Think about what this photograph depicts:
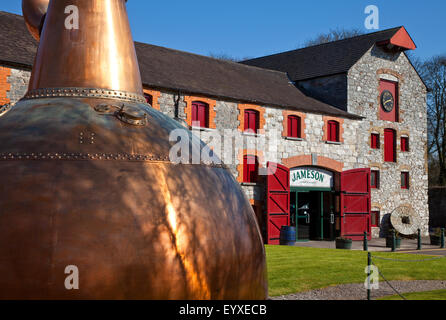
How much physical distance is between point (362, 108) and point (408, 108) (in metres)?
4.29

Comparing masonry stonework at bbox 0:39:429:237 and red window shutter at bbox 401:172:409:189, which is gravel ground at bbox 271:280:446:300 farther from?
red window shutter at bbox 401:172:409:189

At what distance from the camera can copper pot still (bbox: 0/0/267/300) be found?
319cm

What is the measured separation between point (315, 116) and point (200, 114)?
661 cm

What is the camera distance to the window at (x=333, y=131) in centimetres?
2656

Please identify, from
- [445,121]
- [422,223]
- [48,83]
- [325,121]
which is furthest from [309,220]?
[48,83]

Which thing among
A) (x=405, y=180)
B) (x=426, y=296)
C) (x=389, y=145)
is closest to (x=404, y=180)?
(x=405, y=180)

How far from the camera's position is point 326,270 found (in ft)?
45.3

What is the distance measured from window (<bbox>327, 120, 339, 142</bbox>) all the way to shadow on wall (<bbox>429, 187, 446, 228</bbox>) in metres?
12.3

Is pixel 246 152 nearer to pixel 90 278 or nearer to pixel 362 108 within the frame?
pixel 362 108

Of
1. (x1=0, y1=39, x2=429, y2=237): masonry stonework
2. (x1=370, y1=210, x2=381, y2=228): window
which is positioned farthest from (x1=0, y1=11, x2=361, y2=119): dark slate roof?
(x1=370, y1=210, x2=381, y2=228): window

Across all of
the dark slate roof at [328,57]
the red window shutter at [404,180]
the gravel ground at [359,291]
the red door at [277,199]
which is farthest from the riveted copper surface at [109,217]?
the red window shutter at [404,180]

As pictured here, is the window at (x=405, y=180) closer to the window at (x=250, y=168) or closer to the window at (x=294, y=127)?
the window at (x=294, y=127)

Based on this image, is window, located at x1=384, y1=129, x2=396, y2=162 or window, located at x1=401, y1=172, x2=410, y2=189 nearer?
window, located at x1=384, y1=129, x2=396, y2=162

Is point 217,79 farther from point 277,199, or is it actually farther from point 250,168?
point 277,199
